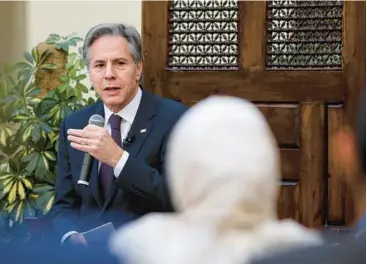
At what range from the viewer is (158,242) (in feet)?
3.97

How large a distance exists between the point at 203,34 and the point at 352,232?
1986mm

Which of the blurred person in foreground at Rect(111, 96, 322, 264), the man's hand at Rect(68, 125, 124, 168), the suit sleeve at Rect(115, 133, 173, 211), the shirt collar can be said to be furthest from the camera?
the shirt collar

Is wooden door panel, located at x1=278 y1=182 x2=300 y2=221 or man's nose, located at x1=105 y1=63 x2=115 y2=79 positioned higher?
man's nose, located at x1=105 y1=63 x2=115 y2=79

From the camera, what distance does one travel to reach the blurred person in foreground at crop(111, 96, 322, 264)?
115 centimetres

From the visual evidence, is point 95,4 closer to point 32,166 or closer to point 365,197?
point 32,166

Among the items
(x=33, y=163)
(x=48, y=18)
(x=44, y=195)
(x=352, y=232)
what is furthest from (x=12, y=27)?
(x=352, y=232)

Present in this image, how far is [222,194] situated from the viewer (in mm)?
1149

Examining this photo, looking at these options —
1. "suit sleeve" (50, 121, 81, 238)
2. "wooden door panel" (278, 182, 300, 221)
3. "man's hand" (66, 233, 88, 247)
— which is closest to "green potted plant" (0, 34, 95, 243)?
"suit sleeve" (50, 121, 81, 238)

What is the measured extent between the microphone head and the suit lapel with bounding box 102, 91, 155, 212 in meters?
0.10

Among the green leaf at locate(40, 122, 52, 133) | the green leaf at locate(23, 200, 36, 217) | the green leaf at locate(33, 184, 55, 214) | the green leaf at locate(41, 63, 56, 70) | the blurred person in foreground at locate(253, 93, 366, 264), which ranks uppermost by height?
the green leaf at locate(41, 63, 56, 70)

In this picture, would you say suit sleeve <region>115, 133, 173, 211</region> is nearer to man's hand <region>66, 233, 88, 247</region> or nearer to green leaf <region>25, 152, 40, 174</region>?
man's hand <region>66, 233, 88, 247</region>

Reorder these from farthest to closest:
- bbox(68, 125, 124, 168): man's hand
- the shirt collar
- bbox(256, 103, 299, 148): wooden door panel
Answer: bbox(256, 103, 299, 148): wooden door panel < the shirt collar < bbox(68, 125, 124, 168): man's hand

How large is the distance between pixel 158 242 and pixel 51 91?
205cm

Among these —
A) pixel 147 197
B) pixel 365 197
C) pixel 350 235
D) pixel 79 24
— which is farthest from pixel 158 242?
pixel 79 24
